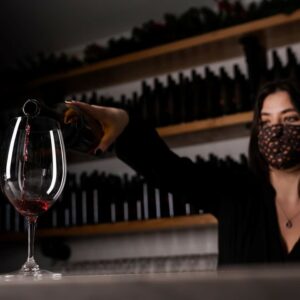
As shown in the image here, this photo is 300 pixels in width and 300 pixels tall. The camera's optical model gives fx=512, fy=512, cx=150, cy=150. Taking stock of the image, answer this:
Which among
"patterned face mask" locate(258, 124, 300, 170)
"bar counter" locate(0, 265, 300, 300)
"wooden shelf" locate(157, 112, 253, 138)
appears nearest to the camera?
"bar counter" locate(0, 265, 300, 300)

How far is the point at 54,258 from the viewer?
8.77 ft

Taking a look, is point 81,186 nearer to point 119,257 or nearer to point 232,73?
point 119,257

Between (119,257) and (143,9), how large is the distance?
4.23 ft

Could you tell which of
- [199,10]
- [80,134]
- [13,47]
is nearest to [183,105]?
[199,10]

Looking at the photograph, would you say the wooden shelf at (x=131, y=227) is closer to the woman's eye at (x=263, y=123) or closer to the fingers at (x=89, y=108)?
the woman's eye at (x=263, y=123)

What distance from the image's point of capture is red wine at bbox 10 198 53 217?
0.53 m

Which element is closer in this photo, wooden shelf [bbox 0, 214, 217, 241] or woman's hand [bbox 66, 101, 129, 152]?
woman's hand [bbox 66, 101, 129, 152]

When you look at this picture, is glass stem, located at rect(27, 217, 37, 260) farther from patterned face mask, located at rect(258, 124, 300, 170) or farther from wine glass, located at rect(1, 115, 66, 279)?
patterned face mask, located at rect(258, 124, 300, 170)

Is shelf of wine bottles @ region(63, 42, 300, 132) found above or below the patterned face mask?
above

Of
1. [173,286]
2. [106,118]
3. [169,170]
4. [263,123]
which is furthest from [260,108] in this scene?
[173,286]

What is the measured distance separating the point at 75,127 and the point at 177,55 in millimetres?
1851

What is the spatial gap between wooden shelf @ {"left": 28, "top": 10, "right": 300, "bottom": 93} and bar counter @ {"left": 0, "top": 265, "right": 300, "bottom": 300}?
208 cm

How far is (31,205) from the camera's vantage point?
54 cm

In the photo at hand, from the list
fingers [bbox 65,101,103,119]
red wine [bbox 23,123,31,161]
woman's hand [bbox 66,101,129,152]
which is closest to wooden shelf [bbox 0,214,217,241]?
woman's hand [bbox 66,101,129,152]
